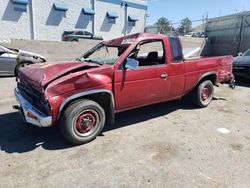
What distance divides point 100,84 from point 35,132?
1.61 metres

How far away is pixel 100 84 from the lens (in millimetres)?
4418

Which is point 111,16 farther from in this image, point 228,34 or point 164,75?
point 164,75

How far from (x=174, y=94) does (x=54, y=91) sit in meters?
2.92

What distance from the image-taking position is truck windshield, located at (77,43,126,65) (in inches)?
193

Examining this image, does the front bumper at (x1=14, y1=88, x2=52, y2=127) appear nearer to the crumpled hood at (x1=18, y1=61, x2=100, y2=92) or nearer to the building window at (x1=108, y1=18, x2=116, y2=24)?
the crumpled hood at (x1=18, y1=61, x2=100, y2=92)

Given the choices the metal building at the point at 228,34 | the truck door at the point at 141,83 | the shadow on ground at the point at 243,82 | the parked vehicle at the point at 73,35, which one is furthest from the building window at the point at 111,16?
the truck door at the point at 141,83

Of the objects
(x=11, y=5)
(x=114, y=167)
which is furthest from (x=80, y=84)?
(x=11, y=5)

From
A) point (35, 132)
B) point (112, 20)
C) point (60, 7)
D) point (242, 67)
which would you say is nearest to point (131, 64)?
point (35, 132)

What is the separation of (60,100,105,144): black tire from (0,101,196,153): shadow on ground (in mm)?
255

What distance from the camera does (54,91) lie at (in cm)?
398

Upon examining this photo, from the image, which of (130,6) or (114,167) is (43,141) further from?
(130,6)

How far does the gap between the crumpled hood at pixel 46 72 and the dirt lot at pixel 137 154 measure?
1.07 meters

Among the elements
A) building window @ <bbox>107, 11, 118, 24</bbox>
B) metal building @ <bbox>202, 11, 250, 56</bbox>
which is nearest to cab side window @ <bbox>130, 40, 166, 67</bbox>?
metal building @ <bbox>202, 11, 250, 56</bbox>

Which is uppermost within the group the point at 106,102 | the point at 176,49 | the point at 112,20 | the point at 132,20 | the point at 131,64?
the point at 132,20
